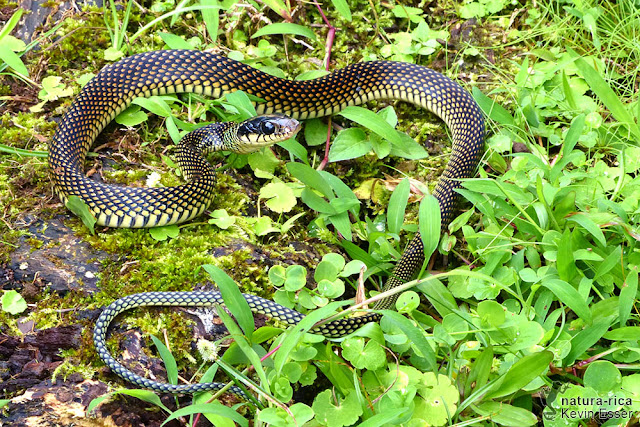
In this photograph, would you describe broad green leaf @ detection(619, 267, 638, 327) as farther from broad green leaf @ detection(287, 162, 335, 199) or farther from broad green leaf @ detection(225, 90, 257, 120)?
broad green leaf @ detection(225, 90, 257, 120)

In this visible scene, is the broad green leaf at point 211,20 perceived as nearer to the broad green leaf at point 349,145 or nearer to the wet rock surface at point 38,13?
the wet rock surface at point 38,13

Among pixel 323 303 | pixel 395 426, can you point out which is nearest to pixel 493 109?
pixel 323 303

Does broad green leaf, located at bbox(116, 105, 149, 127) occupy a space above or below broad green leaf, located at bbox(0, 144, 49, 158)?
above

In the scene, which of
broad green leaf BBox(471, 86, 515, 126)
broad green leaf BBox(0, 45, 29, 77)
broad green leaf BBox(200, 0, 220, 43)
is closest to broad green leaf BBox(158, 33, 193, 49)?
broad green leaf BBox(200, 0, 220, 43)

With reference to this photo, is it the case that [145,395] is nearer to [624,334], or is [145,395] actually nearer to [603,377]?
[603,377]

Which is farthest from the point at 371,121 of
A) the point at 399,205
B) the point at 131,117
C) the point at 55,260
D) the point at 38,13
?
the point at 38,13

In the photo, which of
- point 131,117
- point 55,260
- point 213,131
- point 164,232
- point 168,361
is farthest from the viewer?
point 131,117
